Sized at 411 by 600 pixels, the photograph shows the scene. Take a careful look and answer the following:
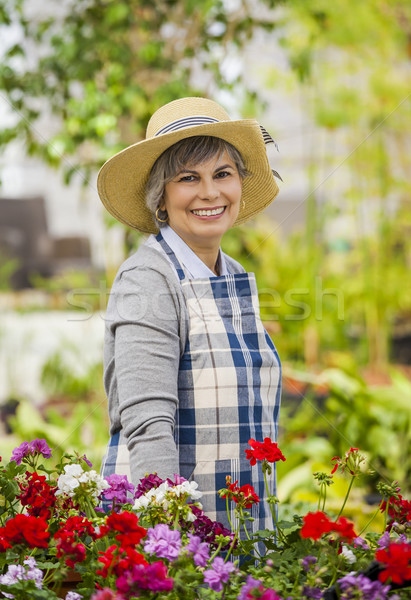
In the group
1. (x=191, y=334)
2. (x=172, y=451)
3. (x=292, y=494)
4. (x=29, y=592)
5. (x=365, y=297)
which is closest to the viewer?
(x=29, y=592)

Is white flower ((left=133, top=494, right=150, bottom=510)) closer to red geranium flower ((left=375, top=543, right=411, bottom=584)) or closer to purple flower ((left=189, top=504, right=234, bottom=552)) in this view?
purple flower ((left=189, top=504, right=234, bottom=552))

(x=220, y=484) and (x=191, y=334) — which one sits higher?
(x=191, y=334)

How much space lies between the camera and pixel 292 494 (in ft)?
8.56

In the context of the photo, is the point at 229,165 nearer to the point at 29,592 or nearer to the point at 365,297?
the point at 29,592

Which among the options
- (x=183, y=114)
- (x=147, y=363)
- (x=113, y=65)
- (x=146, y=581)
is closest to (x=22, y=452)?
(x=147, y=363)

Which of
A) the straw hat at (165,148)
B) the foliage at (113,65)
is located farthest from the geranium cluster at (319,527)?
the foliage at (113,65)

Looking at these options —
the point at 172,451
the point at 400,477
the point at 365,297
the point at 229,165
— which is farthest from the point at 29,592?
the point at 365,297

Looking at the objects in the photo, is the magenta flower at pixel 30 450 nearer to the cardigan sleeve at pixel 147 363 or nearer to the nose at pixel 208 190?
the cardigan sleeve at pixel 147 363

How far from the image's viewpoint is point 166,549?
0.74 m

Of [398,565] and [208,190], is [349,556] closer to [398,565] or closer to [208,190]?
[398,565]

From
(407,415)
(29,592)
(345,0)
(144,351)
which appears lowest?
(29,592)

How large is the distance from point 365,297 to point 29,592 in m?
4.09

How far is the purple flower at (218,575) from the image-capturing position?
726 mm

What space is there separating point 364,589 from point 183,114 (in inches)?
34.5
